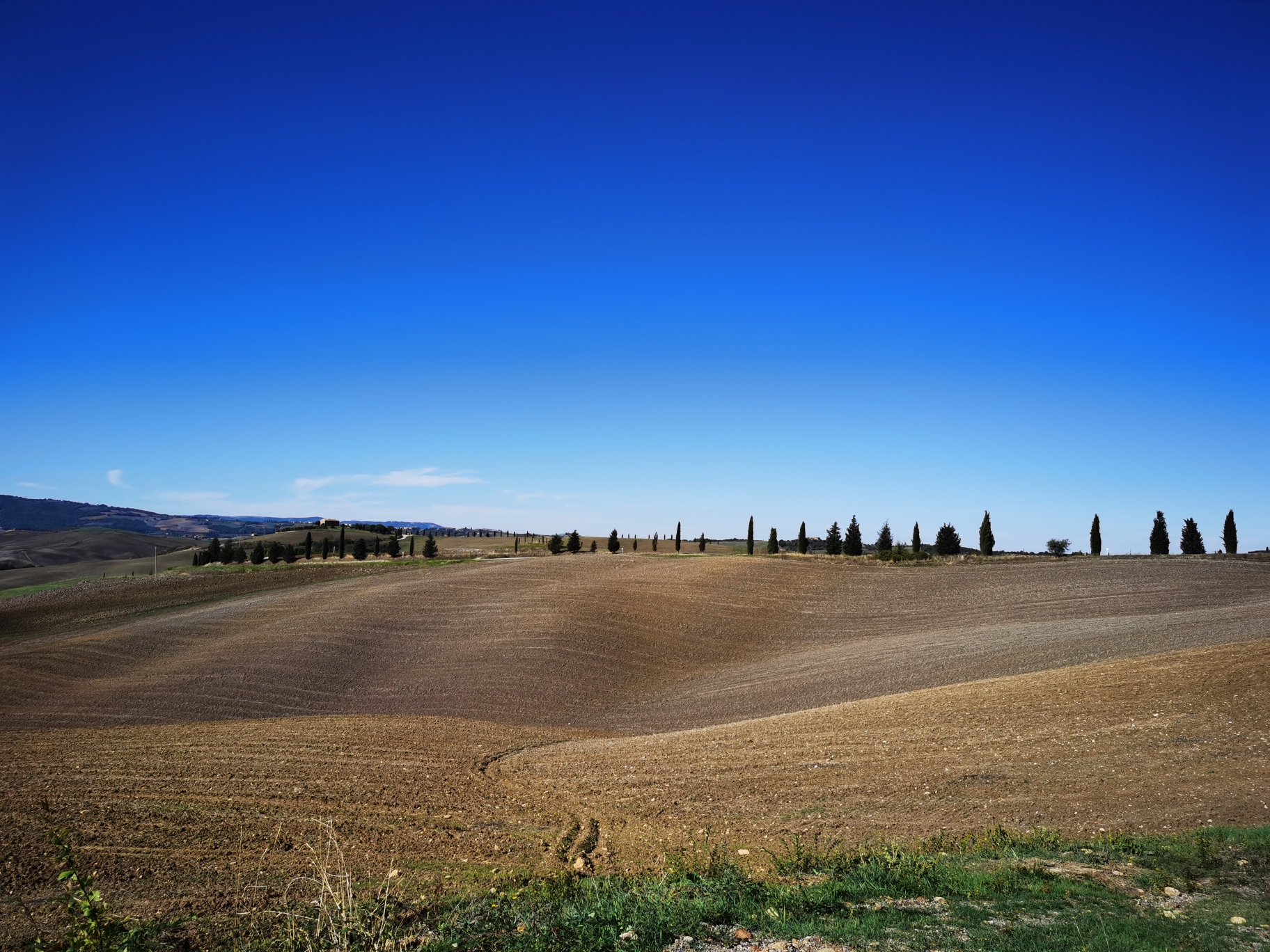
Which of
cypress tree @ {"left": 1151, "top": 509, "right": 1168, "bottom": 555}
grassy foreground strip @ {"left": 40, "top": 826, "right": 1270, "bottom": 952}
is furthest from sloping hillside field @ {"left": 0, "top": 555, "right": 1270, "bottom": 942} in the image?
cypress tree @ {"left": 1151, "top": 509, "right": 1168, "bottom": 555}

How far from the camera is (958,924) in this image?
6.14 m

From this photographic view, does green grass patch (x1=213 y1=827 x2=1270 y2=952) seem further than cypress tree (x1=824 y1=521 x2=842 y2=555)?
No

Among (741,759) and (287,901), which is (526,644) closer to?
(741,759)

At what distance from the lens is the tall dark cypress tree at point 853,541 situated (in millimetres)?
51781

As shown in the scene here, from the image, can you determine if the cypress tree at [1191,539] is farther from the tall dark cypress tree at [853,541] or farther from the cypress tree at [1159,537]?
the tall dark cypress tree at [853,541]

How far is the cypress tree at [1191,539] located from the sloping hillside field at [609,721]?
45.1 feet

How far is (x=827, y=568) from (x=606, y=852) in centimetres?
3056

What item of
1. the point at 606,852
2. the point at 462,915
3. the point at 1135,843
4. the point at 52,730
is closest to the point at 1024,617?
the point at 1135,843

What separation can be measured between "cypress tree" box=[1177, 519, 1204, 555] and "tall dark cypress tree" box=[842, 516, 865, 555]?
18.8m

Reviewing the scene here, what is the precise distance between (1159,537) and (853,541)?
58.9 ft

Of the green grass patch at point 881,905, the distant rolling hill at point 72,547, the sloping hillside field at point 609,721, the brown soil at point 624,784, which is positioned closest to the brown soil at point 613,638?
the sloping hillside field at point 609,721

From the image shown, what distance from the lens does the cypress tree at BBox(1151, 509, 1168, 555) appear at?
46.3 meters

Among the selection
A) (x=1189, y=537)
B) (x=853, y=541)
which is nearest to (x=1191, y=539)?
(x=1189, y=537)

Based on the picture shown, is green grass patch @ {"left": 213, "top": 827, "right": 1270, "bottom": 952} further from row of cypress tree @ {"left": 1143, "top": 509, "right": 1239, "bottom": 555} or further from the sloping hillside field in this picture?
row of cypress tree @ {"left": 1143, "top": 509, "right": 1239, "bottom": 555}
